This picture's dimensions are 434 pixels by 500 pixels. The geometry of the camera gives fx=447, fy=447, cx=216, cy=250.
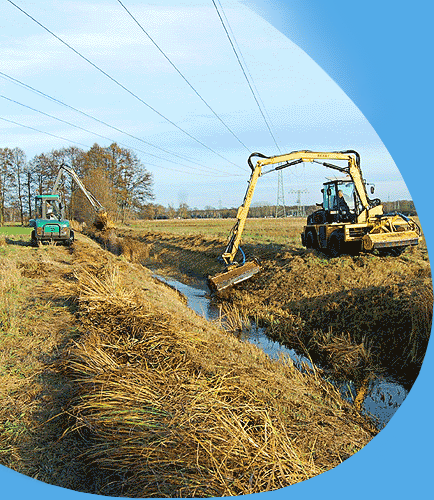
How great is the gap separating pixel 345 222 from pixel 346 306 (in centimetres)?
536

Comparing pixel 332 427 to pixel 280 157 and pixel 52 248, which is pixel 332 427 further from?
pixel 52 248

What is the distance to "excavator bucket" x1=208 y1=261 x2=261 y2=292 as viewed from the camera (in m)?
14.3

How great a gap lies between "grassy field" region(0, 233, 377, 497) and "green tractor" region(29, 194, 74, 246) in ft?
42.9

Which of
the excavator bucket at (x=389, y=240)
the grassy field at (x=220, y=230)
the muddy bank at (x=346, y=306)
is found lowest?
the muddy bank at (x=346, y=306)

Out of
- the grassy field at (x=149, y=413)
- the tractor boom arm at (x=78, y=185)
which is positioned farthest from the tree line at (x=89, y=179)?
the grassy field at (x=149, y=413)

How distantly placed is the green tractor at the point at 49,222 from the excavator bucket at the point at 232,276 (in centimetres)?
877

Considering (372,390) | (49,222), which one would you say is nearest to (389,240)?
(372,390)

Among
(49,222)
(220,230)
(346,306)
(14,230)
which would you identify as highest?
(49,222)

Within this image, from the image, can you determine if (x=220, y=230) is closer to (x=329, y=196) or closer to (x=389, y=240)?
(x=329, y=196)

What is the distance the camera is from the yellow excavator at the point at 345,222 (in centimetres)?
1326

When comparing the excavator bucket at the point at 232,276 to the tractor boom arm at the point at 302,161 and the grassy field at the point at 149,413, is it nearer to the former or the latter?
the tractor boom arm at the point at 302,161

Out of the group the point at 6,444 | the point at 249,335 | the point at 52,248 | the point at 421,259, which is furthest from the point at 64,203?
the point at 6,444

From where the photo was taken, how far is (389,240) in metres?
12.9

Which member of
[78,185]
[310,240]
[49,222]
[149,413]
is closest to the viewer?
[149,413]
